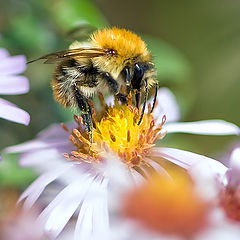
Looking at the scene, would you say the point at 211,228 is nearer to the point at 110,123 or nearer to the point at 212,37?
the point at 110,123

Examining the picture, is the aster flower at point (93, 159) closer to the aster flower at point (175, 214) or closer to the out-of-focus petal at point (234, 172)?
the out-of-focus petal at point (234, 172)

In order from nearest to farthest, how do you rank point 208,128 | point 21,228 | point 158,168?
point 21,228 → point 158,168 → point 208,128

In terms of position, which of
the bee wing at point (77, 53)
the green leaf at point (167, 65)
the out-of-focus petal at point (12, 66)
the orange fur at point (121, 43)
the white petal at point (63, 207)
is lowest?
the white petal at point (63, 207)

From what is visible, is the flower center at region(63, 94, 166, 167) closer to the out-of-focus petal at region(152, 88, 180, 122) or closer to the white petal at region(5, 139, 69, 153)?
the white petal at region(5, 139, 69, 153)

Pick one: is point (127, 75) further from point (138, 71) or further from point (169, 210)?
point (169, 210)

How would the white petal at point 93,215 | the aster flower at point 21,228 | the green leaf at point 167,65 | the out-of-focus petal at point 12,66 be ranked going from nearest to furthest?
the aster flower at point 21,228 → the white petal at point 93,215 → the out-of-focus petal at point 12,66 → the green leaf at point 167,65

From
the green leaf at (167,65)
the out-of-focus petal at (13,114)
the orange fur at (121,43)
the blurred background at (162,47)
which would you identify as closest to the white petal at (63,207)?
the out-of-focus petal at (13,114)

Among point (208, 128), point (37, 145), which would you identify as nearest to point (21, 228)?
point (37, 145)
